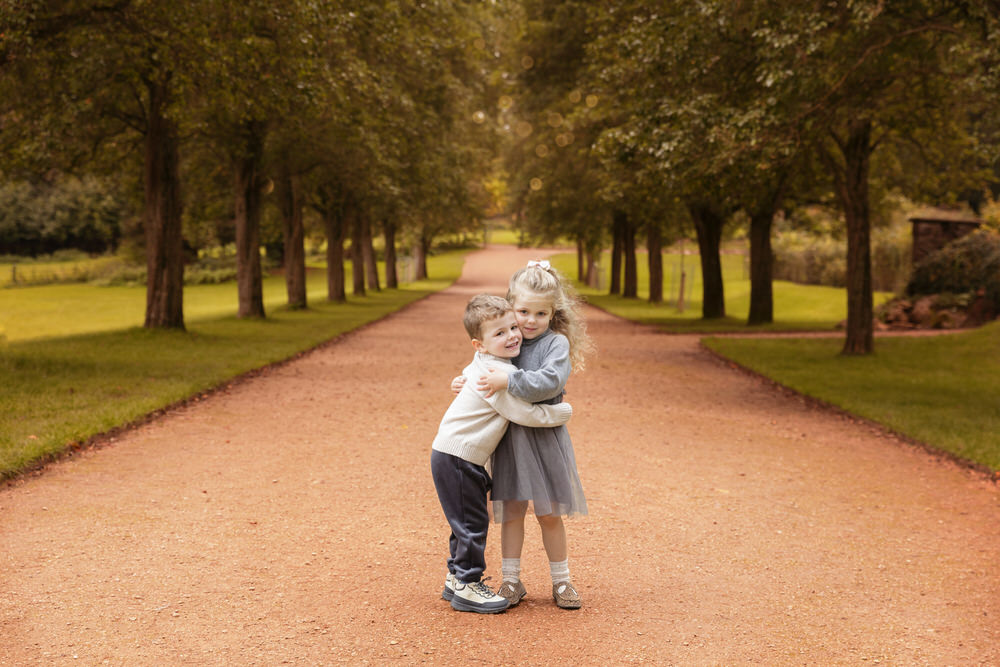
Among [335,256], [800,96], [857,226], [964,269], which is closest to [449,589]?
[800,96]

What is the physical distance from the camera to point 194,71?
1341 cm

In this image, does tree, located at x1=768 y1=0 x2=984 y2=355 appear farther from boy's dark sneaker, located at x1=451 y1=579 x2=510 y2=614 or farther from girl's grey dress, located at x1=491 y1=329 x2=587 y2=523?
boy's dark sneaker, located at x1=451 y1=579 x2=510 y2=614

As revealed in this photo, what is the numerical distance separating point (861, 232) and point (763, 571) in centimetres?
1284

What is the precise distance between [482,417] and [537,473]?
36cm

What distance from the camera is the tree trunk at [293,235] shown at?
28328mm

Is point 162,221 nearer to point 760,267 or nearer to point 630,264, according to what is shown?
point 760,267

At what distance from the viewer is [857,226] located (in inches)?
657

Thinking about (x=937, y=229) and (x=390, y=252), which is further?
(x=390, y=252)

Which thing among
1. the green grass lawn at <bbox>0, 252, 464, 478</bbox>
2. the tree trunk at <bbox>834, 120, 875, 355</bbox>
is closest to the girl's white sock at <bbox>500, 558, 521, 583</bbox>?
the green grass lawn at <bbox>0, 252, 464, 478</bbox>

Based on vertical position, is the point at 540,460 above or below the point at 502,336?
below

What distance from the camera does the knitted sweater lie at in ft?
14.0

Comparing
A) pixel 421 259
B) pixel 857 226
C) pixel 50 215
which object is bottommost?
pixel 421 259

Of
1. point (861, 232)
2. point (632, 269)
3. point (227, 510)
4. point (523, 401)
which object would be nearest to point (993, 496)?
point (523, 401)

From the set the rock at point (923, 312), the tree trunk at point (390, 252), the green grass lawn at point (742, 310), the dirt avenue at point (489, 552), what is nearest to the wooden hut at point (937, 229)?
the rock at point (923, 312)
